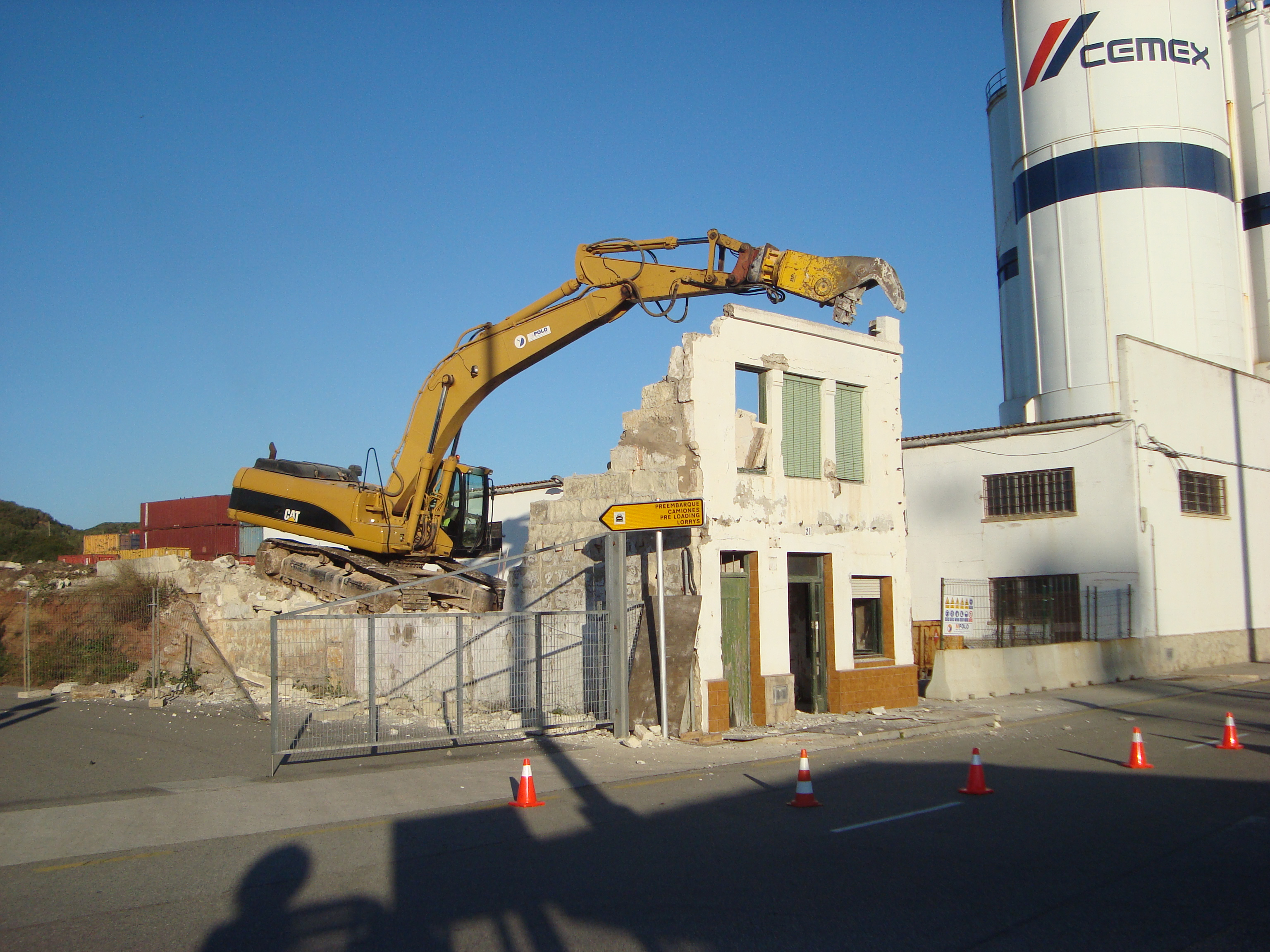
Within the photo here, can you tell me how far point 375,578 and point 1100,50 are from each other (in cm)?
3148

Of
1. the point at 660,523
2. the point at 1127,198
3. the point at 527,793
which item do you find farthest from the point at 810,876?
the point at 1127,198

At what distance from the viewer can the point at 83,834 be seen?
28.8 feet

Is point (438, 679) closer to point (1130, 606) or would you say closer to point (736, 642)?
point (736, 642)

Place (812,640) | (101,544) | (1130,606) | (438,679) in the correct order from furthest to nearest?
1. (101,544)
2. (1130,606)
3. (812,640)
4. (438,679)

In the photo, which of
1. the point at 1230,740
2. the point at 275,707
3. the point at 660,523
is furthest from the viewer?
the point at 660,523

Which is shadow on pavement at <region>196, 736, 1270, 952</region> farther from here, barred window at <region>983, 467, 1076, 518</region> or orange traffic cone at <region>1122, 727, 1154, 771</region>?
barred window at <region>983, 467, 1076, 518</region>

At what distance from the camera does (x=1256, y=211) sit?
123ft

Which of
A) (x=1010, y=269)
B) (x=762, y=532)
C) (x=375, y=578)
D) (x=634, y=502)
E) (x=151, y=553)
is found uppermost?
(x=1010, y=269)

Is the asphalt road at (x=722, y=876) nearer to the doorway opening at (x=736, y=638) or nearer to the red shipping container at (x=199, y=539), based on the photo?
the doorway opening at (x=736, y=638)

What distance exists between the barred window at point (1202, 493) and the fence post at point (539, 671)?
20.3 m

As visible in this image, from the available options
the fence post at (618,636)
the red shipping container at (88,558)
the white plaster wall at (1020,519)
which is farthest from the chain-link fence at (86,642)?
the white plaster wall at (1020,519)

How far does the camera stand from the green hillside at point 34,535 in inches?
1975

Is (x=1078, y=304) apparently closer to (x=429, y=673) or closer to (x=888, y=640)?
(x=888, y=640)

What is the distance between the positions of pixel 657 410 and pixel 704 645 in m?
3.62
